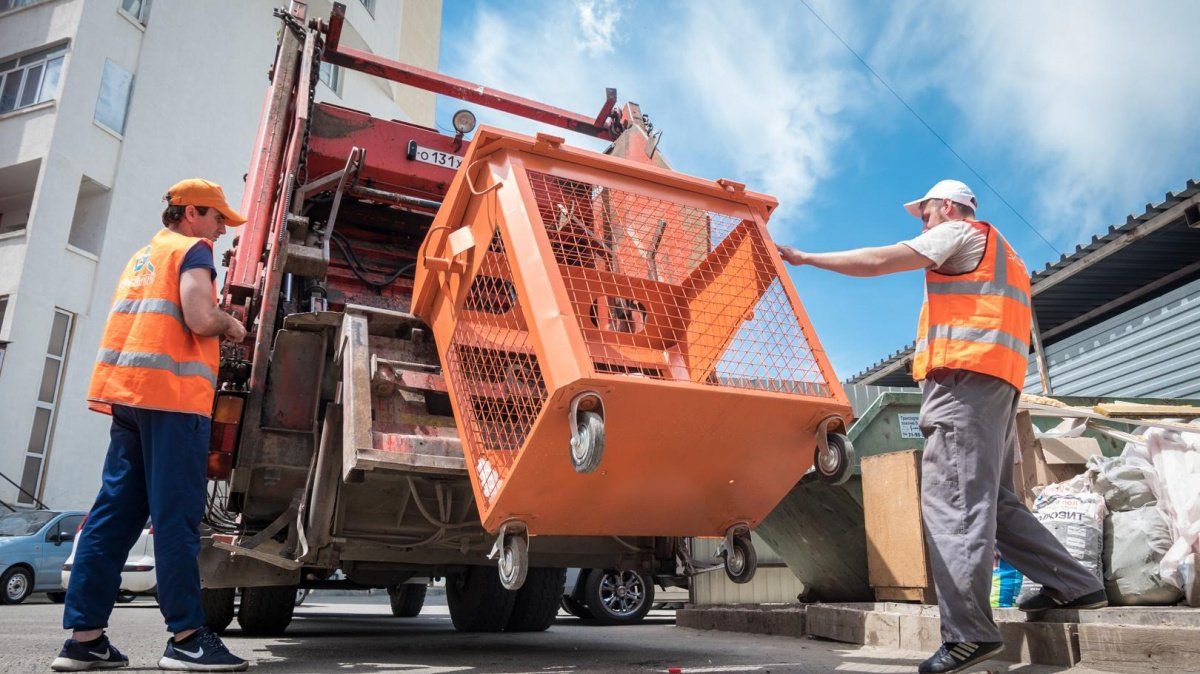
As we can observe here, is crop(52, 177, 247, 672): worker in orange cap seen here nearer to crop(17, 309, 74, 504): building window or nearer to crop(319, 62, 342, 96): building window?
crop(17, 309, 74, 504): building window

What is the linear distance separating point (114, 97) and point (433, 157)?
15.0m

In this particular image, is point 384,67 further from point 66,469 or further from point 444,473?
point 66,469

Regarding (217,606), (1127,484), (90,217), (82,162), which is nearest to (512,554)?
(1127,484)

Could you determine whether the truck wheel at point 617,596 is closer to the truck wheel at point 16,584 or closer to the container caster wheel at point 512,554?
the container caster wheel at point 512,554

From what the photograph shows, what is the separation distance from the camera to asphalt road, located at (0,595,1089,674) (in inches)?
132

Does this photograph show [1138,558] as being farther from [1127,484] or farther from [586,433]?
[586,433]

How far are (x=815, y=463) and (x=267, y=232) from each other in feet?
9.30

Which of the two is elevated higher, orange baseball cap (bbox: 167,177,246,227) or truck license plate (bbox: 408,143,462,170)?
truck license plate (bbox: 408,143,462,170)

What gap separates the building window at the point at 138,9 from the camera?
1764cm

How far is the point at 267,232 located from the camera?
13.8 feet

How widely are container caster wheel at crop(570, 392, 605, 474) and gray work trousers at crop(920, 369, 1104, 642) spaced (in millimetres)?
1225

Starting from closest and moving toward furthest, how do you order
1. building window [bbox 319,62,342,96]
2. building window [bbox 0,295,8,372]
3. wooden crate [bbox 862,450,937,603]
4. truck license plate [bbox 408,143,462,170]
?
wooden crate [bbox 862,450,937,603] < truck license plate [bbox 408,143,462,170] < building window [bbox 0,295,8,372] < building window [bbox 319,62,342,96]

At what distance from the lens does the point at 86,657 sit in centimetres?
292

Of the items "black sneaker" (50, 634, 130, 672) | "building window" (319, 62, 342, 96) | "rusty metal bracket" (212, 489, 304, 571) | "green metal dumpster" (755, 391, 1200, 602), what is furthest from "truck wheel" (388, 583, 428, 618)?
"building window" (319, 62, 342, 96)
